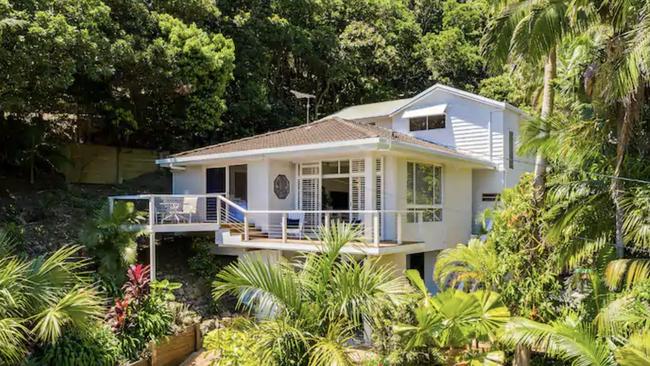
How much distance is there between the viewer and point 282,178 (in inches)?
603

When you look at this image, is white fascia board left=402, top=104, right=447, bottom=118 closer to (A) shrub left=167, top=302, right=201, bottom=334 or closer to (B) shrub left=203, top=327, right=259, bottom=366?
(A) shrub left=167, top=302, right=201, bottom=334

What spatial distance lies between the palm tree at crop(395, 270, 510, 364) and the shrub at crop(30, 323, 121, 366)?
6.15 m

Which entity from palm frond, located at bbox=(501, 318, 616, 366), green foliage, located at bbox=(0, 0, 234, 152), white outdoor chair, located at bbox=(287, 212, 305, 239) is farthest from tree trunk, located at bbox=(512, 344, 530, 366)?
green foliage, located at bbox=(0, 0, 234, 152)

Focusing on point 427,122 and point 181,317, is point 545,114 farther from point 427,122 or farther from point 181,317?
point 427,122

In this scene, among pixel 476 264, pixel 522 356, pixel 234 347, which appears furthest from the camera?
pixel 476 264

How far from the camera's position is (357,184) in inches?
555

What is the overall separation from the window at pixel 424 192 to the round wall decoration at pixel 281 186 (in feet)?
12.5

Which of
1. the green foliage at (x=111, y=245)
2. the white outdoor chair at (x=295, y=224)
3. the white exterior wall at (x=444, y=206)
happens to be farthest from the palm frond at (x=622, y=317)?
the green foliage at (x=111, y=245)

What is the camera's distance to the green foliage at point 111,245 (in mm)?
12227

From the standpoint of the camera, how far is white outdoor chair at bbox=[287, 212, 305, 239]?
14152 mm

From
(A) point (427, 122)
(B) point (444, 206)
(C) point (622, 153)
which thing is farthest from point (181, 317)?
(A) point (427, 122)

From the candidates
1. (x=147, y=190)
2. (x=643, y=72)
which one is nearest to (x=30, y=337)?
(x=643, y=72)

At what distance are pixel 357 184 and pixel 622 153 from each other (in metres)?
7.41

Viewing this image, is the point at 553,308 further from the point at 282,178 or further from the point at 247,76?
the point at 247,76
